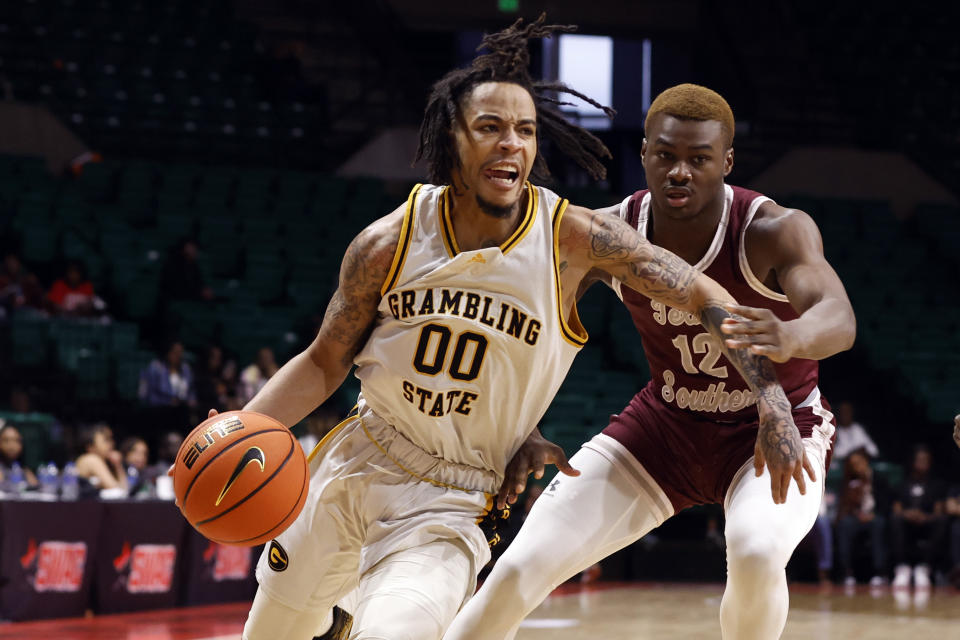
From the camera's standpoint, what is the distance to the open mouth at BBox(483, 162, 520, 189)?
3.27 metres

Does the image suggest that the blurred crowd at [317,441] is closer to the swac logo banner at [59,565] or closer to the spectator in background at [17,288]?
the spectator in background at [17,288]

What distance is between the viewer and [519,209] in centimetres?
339

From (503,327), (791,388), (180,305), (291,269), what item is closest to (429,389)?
(503,327)

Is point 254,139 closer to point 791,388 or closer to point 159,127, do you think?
point 159,127

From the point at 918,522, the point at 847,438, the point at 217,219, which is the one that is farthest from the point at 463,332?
the point at 217,219

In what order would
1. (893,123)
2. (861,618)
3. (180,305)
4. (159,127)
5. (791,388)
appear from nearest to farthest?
(791,388)
(861,618)
(180,305)
(159,127)
(893,123)

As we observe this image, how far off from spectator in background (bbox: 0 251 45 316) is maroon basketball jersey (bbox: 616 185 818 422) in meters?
8.05

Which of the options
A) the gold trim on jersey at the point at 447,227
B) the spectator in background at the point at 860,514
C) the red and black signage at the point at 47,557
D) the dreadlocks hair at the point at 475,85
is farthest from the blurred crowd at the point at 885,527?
the gold trim on jersey at the point at 447,227

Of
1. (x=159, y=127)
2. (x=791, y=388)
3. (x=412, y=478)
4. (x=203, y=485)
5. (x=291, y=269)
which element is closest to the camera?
(x=203, y=485)

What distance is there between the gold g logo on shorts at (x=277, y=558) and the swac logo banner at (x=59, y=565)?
464cm

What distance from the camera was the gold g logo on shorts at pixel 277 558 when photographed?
3.40 m

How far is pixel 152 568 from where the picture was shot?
8312 mm

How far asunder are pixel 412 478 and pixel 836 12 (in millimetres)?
16794

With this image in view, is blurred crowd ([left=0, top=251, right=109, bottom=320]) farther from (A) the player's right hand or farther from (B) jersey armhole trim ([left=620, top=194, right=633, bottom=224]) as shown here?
(A) the player's right hand
